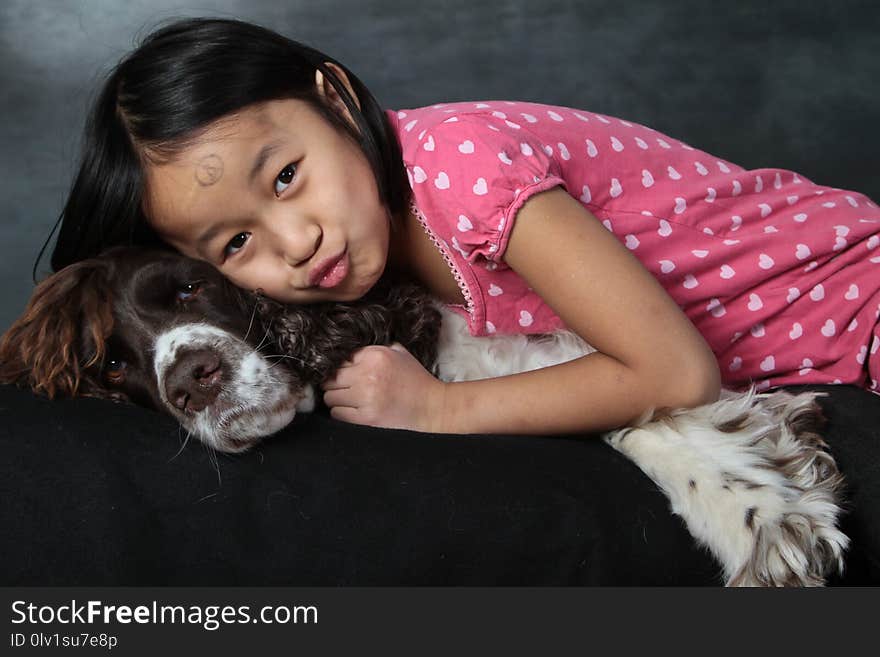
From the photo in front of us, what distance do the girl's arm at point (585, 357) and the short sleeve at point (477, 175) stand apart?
0.13 ft

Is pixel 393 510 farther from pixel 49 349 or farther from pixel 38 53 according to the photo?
pixel 38 53

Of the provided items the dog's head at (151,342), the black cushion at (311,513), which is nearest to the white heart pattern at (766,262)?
the black cushion at (311,513)

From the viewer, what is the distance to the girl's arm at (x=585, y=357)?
7.01 feet

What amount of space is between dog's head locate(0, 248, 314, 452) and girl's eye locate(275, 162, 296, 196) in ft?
0.78

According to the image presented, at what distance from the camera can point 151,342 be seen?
2.17 m

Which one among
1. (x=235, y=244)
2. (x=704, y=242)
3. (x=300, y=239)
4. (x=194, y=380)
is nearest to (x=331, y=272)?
(x=300, y=239)

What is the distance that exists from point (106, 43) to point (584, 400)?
2.90 m

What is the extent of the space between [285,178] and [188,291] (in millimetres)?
315

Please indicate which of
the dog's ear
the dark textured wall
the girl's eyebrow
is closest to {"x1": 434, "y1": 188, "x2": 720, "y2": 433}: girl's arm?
the girl's eyebrow

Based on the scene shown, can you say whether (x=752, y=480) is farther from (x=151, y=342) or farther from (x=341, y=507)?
(x=151, y=342)

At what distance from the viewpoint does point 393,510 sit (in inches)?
72.7

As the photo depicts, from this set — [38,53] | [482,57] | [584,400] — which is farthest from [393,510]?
[38,53]

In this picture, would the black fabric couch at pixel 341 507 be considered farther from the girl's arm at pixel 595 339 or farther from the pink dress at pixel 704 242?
the pink dress at pixel 704 242

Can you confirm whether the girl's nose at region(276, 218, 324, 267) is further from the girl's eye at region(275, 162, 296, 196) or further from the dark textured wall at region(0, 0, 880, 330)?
the dark textured wall at region(0, 0, 880, 330)
